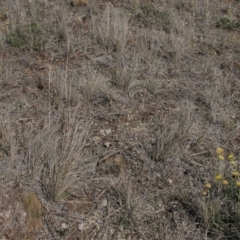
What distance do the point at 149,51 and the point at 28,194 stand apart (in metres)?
2.27

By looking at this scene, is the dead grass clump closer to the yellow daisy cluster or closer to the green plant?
the green plant

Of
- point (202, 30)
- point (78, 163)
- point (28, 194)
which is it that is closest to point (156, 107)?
point (78, 163)

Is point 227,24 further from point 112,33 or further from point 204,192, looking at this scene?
point 204,192

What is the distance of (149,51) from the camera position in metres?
4.09

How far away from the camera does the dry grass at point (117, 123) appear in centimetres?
241

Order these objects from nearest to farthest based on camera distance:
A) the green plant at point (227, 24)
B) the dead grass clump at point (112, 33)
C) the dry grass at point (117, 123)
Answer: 1. the dry grass at point (117, 123)
2. the dead grass clump at point (112, 33)
3. the green plant at point (227, 24)

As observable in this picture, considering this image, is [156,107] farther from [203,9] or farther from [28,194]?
[203,9]

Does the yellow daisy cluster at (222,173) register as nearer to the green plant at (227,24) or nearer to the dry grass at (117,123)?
the dry grass at (117,123)

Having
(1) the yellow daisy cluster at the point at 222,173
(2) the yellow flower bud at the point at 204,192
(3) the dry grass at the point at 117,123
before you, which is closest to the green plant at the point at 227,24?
(3) the dry grass at the point at 117,123

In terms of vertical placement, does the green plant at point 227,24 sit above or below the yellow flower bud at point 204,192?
above

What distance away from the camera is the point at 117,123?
319cm

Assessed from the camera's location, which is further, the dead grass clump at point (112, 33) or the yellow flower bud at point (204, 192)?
the dead grass clump at point (112, 33)

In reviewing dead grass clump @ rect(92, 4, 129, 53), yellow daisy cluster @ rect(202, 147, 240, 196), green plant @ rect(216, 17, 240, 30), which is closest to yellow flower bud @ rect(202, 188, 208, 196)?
yellow daisy cluster @ rect(202, 147, 240, 196)

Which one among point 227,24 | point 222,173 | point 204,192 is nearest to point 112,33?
point 227,24
